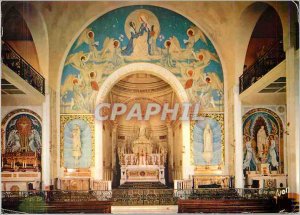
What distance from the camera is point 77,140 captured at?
1262 centimetres

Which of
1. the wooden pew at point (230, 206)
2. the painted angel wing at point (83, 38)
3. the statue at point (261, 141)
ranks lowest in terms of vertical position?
the wooden pew at point (230, 206)

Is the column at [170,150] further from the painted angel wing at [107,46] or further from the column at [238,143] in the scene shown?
the painted angel wing at [107,46]

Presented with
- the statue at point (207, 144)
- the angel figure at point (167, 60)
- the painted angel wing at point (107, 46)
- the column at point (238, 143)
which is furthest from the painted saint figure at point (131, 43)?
the column at point (238, 143)

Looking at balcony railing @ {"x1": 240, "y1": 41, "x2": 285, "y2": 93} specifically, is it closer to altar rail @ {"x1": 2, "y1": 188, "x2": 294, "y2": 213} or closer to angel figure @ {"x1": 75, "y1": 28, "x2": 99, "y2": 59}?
altar rail @ {"x1": 2, "y1": 188, "x2": 294, "y2": 213}

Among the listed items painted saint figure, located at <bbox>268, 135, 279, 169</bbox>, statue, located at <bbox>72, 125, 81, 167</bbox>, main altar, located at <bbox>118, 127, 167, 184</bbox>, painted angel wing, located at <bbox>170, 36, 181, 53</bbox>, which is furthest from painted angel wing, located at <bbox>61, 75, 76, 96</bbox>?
painted saint figure, located at <bbox>268, 135, 279, 169</bbox>

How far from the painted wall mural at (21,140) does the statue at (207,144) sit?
4.12 m

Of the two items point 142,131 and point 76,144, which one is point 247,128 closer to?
point 76,144

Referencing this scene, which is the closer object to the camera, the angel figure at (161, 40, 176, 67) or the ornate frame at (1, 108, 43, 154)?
the ornate frame at (1, 108, 43, 154)

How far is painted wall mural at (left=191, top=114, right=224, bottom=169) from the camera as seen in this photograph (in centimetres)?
1270

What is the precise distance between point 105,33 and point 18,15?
2338mm

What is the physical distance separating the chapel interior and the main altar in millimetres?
625

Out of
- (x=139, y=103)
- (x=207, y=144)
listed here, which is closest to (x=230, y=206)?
(x=207, y=144)

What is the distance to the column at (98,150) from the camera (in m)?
12.8

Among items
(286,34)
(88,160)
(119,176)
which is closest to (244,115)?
(286,34)
